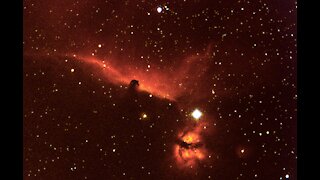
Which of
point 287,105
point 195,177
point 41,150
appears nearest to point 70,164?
point 41,150

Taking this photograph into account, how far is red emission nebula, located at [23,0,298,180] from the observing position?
1.33m

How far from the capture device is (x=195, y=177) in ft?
4.41

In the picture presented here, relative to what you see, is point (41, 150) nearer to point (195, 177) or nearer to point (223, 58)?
point (195, 177)

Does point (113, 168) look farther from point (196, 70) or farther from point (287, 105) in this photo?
point (287, 105)

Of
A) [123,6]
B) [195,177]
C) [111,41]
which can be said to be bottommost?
[195,177]

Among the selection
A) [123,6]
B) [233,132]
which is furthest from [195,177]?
[123,6]

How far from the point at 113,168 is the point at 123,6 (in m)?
0.61

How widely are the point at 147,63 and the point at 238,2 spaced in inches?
16.3

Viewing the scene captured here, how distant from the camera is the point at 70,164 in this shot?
4.34 ft

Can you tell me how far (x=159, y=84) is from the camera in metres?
1.35

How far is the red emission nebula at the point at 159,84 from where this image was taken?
4.38 feet

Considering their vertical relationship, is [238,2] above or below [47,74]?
above
